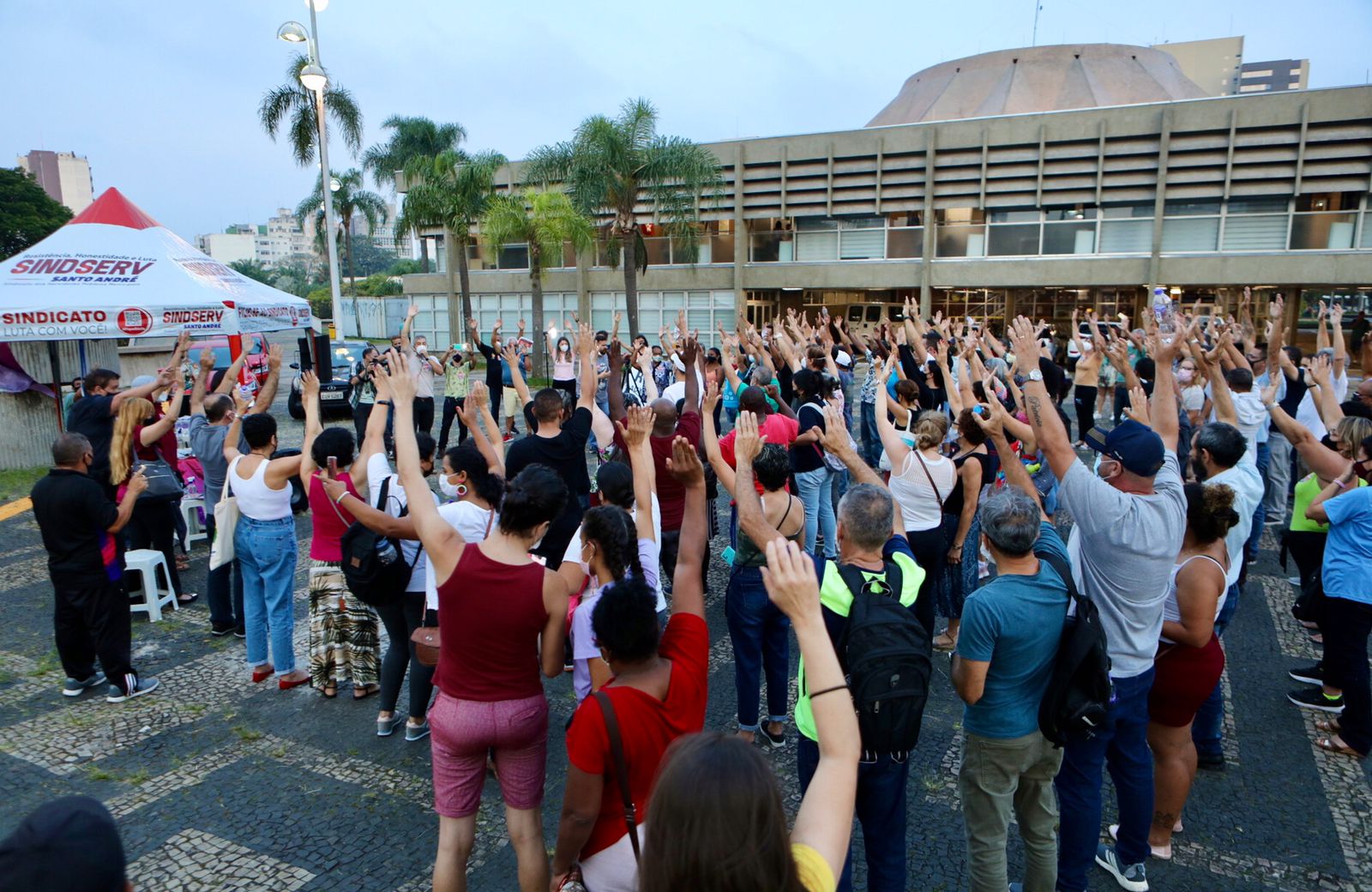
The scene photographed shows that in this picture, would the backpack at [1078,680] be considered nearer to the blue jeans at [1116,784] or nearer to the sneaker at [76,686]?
the blue jeans at [1116,784]

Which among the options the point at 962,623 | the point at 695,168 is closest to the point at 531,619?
the point at 962,623

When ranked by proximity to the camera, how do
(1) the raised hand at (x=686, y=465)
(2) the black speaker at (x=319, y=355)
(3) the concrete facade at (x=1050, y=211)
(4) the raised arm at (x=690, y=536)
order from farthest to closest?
(3) the concrete facade at (x=1050, y=211) → (2) the black speaker at (x=319, y=355) → (1) the raised hand at (x=686, y=465) → (4) the raised arm at (x=690, y=536)

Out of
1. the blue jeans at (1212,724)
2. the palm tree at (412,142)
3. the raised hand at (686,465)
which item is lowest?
the blue jeans at (1212,724)

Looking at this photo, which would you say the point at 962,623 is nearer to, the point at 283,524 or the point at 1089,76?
the point at 283,524

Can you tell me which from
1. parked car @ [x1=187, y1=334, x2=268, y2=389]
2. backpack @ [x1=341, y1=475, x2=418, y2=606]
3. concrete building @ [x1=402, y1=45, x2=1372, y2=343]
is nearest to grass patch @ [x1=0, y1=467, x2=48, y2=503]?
parked car @ [x1=187, y1=334, x2=268, y2=389]

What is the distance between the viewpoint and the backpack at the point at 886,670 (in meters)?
2.63

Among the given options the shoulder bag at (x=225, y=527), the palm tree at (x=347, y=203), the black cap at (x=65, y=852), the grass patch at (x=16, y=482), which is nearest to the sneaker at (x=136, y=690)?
the shoulder bag at (x=225, y=527)

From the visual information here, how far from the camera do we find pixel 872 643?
265cm

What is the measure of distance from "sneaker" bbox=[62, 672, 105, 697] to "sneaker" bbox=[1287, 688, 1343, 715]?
7.95m

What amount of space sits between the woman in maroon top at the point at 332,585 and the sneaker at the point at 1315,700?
19.3ft

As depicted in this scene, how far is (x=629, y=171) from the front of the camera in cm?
→ 2361

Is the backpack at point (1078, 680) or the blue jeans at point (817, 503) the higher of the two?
the backpack at point (1078, 680)

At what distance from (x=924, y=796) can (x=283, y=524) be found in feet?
14.0

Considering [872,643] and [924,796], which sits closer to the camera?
[872,643]
